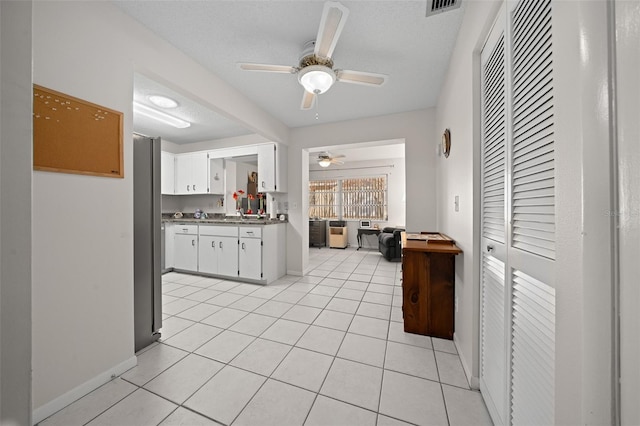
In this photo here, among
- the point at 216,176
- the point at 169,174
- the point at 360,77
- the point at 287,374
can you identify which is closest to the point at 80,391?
the point at 287,374

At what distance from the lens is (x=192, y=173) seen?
4684mm

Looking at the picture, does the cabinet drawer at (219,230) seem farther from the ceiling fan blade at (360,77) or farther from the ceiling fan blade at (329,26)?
the ceiling fan blade at (329,26)

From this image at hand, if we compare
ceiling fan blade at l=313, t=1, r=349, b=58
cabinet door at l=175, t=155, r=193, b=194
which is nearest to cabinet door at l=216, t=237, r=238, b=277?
cabinet door at l=175, t=155, r=193, b=194

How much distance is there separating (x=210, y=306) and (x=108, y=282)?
1.36 metres

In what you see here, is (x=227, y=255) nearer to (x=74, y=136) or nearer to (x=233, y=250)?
(x=233, y=250)

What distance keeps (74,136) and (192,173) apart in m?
3.46

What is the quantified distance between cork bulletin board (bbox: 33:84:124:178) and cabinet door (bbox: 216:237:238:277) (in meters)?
2.23

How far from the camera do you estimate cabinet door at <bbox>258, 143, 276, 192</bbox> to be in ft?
13.2

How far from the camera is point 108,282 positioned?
158 cm

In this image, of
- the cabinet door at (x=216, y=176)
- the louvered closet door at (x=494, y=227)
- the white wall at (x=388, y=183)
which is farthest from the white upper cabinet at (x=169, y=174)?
the louvered closet door at (x=494, y=227)

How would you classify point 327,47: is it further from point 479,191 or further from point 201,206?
→ point 201,206

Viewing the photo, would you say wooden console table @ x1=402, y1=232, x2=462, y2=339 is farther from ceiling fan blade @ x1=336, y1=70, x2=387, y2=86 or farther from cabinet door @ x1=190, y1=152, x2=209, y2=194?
cabinet door @ x1=190, y1=152, x2=209, y2=194

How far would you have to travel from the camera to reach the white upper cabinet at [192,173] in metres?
4.59

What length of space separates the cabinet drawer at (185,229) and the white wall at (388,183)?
4.48 meters
